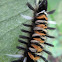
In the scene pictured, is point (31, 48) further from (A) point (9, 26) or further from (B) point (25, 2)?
(B) point (25, 2)

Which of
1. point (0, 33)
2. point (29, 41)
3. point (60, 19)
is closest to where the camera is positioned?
point (0, 33)

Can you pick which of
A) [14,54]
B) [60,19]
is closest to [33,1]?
[14,54]

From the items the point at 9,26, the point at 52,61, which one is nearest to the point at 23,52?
the point at 9,26

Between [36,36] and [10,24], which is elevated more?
[10,24]

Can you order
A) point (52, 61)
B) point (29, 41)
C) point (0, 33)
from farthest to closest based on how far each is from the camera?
point (52, 61)
point (29, 41)
point (0, 33)

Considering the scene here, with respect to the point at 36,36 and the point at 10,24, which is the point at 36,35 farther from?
the point at 10,24

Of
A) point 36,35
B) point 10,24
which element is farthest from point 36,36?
point 10,24

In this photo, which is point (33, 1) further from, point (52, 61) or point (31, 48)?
point (52, 61)

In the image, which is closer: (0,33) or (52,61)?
(0,33)

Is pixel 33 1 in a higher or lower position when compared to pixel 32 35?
higher

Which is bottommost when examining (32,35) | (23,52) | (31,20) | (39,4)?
(23,52)
